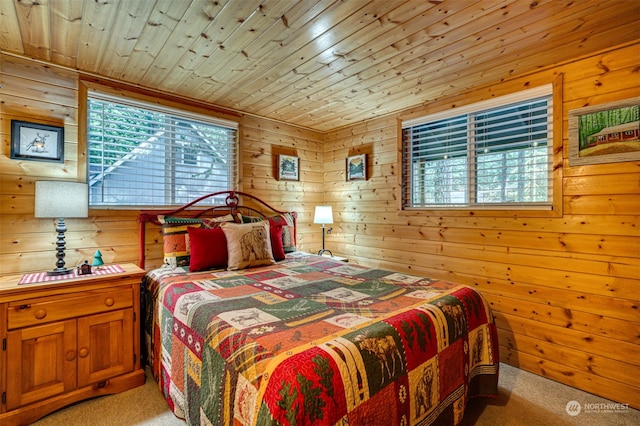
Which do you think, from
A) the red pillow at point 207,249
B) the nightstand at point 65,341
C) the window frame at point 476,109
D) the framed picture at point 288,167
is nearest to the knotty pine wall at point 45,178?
the nightstand at point 65,341

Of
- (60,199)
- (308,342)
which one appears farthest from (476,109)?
(60,199)

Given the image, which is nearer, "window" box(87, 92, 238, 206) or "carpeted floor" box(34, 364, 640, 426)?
"carpeted floor" box(34, 364, 640, 426)

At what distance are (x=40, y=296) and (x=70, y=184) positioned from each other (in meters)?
0.75

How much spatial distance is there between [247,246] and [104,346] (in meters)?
1.19

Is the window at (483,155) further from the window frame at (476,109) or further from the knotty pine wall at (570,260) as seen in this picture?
the knotty pine wall at (570,260)

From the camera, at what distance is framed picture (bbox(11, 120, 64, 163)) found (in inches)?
86.7

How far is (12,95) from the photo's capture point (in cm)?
221

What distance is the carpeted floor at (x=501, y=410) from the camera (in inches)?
72.3

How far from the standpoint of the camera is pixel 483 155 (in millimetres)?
2824

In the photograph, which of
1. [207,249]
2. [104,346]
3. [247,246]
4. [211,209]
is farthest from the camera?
[211,209]

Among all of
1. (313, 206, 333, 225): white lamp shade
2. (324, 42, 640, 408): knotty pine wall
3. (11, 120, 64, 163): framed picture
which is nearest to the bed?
(324, 42, 640, 408): knotty pine wall

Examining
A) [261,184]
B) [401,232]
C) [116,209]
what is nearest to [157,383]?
[116,209]

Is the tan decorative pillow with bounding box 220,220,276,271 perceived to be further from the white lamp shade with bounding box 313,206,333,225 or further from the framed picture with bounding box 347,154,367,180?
the framed picture with bounding box 347,154,367,180

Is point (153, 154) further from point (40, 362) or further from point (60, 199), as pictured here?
point (40, 362)
